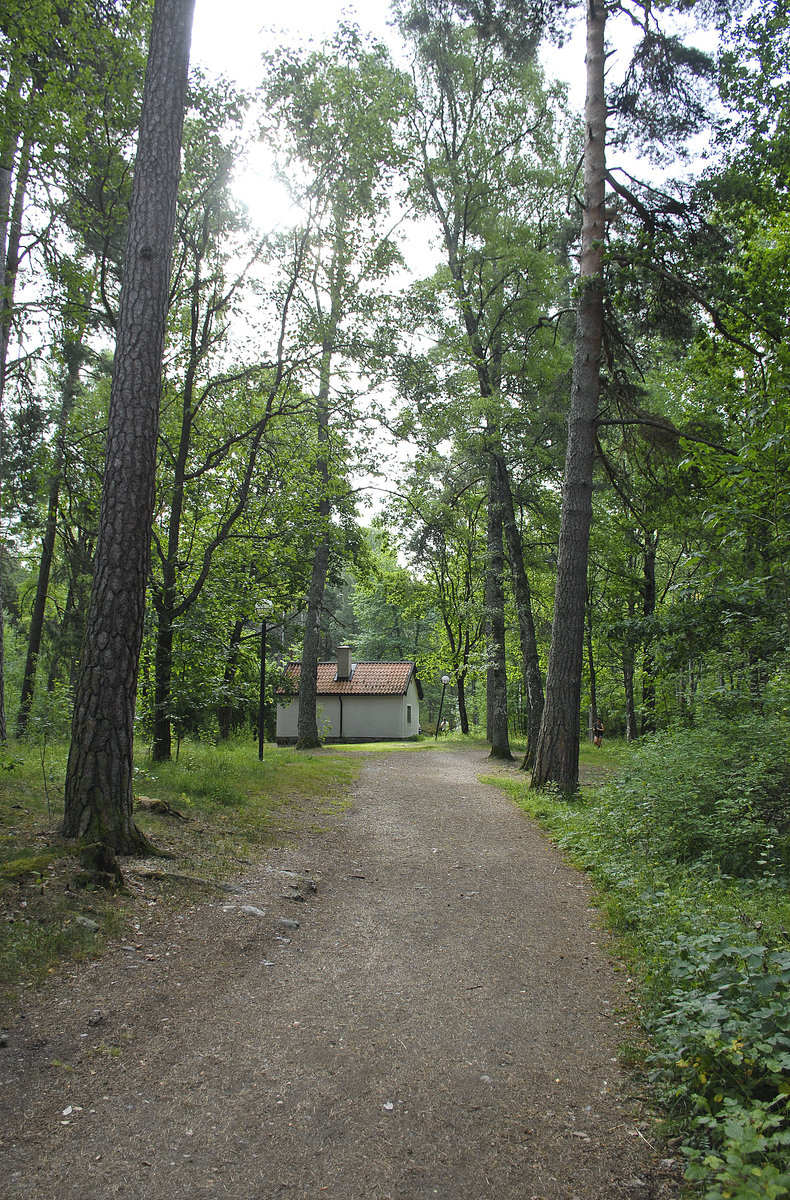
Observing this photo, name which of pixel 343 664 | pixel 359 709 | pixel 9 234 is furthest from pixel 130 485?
pixel 343 664

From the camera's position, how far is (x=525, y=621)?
1509cm

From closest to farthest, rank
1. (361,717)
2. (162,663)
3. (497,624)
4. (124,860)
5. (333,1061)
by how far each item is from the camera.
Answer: (333,1061) → (124,860) → (162,663) → (497,624) → (361,717)

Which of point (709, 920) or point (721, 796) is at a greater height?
point (721, 796)

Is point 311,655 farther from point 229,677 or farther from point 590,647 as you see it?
point 590,647

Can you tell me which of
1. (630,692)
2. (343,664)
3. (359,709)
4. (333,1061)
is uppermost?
(343,664)

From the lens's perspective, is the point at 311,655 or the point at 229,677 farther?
the point at 311,655

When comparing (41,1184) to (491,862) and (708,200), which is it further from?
(708,200)

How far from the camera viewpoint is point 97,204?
8.06 meters

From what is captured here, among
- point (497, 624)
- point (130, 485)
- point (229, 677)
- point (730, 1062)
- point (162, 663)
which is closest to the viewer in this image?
point (730, 1062)

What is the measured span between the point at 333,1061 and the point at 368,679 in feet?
97.5

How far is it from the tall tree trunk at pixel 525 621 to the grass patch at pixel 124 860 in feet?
18.9

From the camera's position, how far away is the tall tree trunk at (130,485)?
492 centimetres

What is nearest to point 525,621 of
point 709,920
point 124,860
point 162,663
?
point 162,663

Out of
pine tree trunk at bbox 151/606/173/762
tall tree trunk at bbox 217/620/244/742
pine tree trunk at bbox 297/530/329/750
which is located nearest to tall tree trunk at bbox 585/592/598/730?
pine tree trunk at bbox 297/530/329/750
